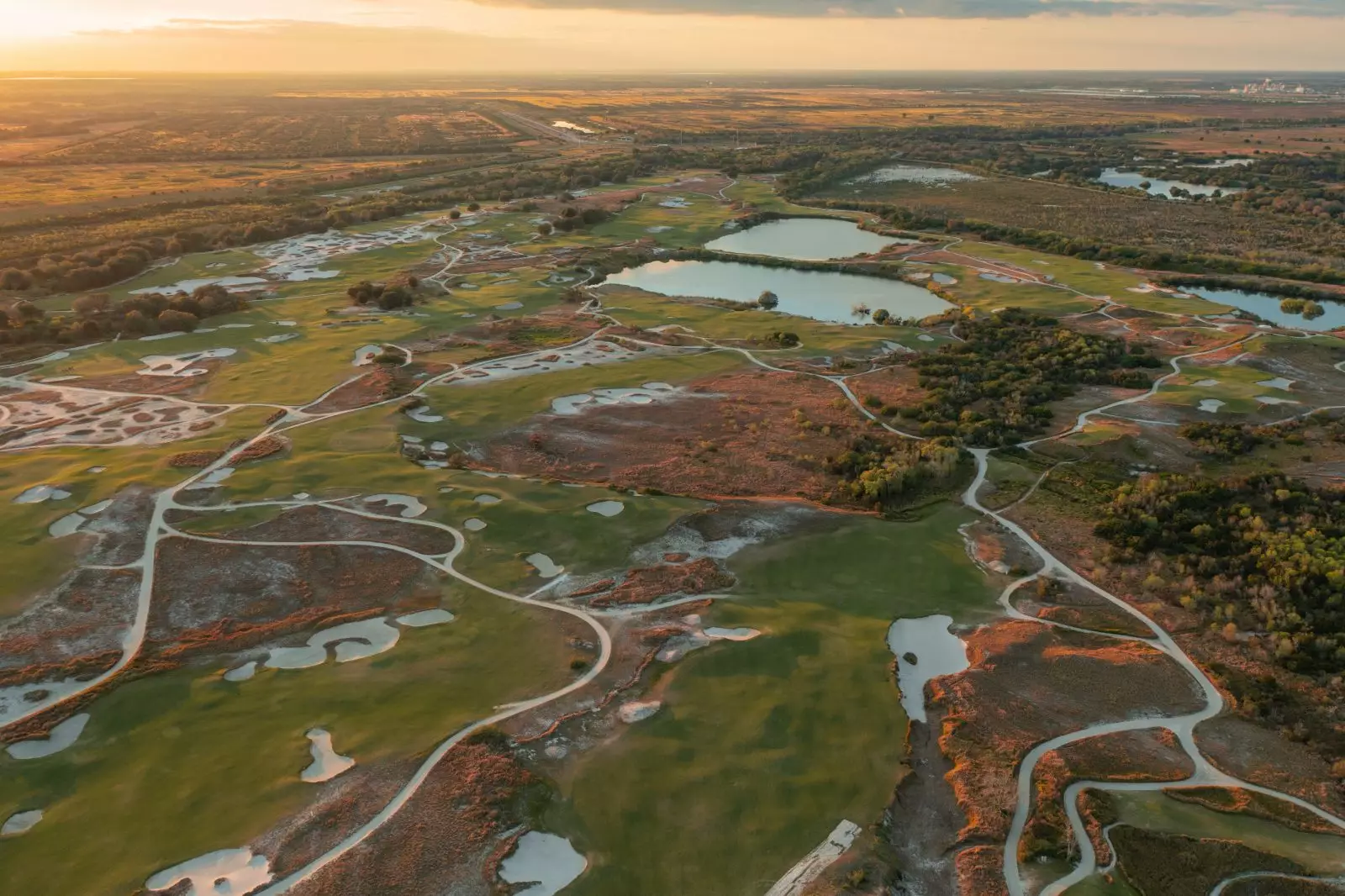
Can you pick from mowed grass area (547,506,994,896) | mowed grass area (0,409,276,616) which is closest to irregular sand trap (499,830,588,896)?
mowed grass area (547,506,994,896)

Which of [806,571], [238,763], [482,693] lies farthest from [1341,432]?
[238,763]

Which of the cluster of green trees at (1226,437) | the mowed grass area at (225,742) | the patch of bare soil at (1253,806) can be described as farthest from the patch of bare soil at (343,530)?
the cluster of green trees at (1226,437)

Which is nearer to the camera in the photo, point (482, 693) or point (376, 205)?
point (482, 693)

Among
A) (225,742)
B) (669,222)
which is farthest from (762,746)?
(669,222)

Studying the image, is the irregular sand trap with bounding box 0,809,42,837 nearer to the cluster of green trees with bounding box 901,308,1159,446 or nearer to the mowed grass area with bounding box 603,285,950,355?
the cluster of green trees with bounding box 901,308,1159,446

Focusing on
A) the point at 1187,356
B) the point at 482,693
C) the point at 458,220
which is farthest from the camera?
the point at 458,220

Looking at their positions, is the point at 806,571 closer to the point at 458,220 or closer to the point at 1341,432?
the point at 1341,432

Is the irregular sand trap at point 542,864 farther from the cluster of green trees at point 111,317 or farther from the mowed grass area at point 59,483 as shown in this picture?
the cluster of green trees at point 111,317
